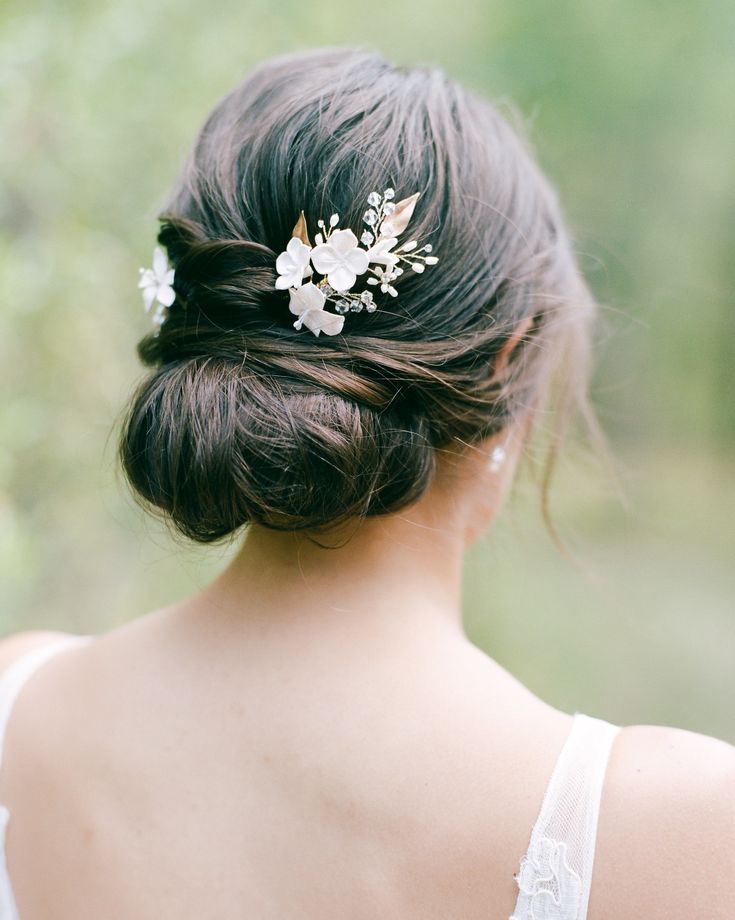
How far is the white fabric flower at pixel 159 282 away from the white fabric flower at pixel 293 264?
159 millimetres

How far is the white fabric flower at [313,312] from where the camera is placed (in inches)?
33.9

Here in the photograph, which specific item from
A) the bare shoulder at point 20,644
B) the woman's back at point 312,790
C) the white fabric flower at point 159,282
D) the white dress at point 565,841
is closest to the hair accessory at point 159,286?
the white fabric flower at point 159,282

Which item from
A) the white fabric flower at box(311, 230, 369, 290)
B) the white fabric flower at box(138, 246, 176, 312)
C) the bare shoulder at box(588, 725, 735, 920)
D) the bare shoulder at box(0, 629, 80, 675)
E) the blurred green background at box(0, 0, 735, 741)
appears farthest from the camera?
the blurred green background at box(0, 0, 735, 741)

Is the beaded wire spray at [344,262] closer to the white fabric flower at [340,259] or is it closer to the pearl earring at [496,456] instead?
the white fabric flower at [340,259]

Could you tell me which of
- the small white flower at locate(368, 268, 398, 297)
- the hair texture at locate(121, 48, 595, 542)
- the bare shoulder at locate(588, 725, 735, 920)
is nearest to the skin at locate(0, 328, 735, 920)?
the bare shoulder at locate(588, 725, 735, 920)

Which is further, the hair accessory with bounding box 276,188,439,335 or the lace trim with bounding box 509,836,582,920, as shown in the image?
the hair accessory with bounding box 276,188,439,335

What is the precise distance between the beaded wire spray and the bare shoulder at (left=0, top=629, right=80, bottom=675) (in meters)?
0.61

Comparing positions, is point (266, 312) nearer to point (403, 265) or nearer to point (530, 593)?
point (403, 265)

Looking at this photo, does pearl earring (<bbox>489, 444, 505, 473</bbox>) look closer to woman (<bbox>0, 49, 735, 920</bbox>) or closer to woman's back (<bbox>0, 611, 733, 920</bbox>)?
woman (<bbox>0, 49, 735, 920</bbox>)

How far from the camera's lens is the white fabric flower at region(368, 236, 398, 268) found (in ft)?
2.81

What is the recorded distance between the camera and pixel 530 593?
541 centimetres

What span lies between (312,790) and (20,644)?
1.75ft

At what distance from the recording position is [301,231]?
0.87 metres

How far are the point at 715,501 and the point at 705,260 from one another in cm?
181
